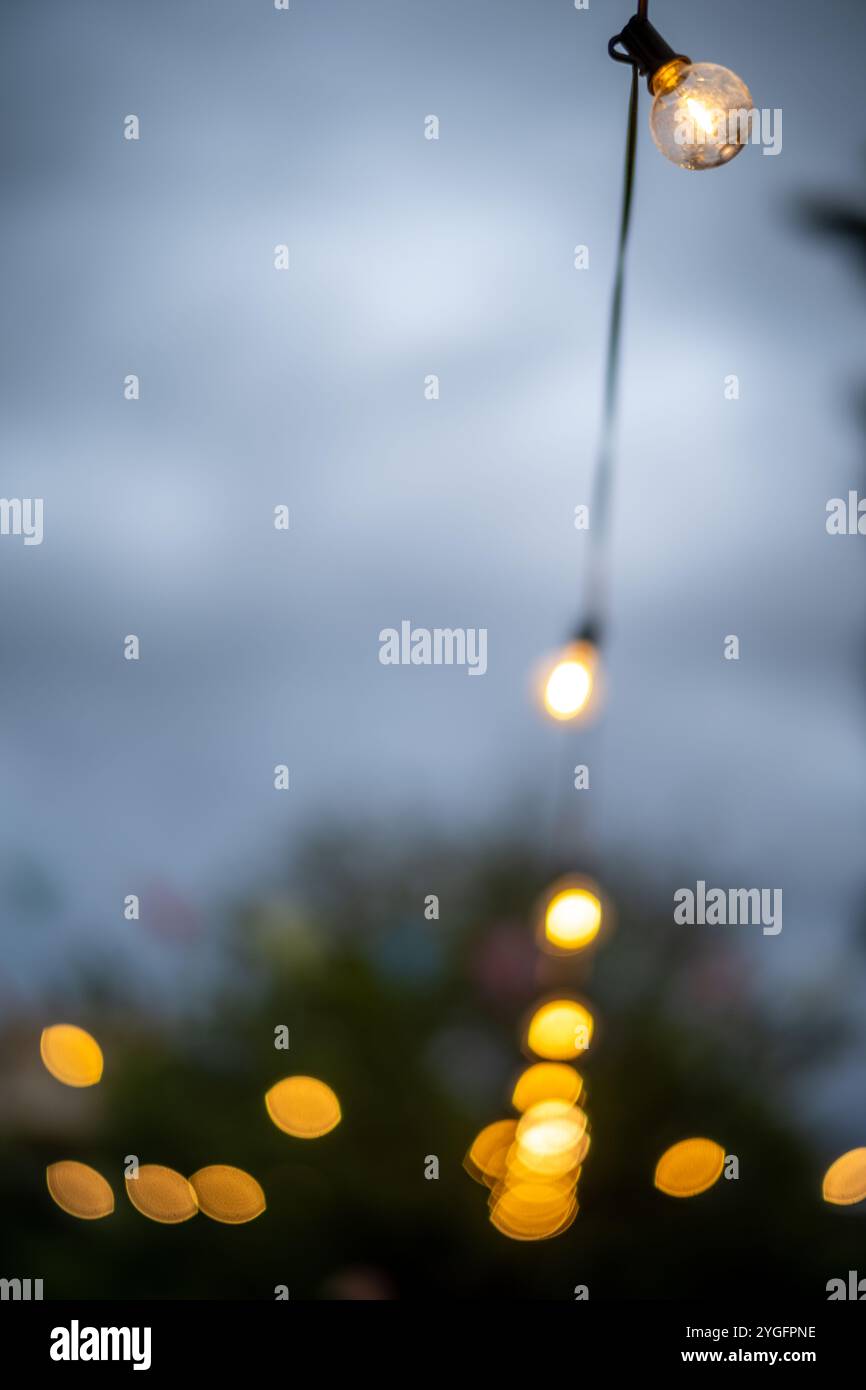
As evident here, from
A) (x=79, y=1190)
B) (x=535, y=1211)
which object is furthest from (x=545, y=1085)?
(x=79, y=1190)

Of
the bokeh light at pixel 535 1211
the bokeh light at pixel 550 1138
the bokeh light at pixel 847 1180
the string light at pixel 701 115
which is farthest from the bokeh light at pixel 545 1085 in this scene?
the string light at pixel 701 115

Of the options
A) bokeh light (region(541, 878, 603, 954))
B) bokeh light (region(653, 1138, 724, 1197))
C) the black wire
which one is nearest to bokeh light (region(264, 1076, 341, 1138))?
bokeh light (region(541, 878, 603, 954))

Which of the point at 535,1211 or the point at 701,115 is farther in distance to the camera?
the point at 535,1211

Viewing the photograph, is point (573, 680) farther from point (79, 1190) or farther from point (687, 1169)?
point (79, 1190)

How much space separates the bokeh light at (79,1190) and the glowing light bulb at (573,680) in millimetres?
1365

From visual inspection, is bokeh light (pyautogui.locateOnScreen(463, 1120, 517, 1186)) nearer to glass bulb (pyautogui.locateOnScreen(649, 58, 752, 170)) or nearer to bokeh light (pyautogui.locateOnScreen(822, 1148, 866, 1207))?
bokeh light (pyautogui.locateOnScreen(822, 1148, 866, 1207))

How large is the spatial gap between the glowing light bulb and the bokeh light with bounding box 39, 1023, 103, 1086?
4.20 feet

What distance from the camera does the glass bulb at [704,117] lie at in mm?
1002

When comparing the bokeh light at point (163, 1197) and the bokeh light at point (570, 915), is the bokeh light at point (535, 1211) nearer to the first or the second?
the bokeh light at point (570, 915)

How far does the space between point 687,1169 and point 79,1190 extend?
1.22 meters

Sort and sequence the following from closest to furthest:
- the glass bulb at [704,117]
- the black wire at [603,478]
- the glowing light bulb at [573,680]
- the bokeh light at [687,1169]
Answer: the glass bulb at [704,117] < the glowing light bulb at [573,680] < the black wire at [603,478] < the bokeh light at [687,1169]

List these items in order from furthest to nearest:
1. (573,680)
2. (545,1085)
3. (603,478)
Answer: (545,1085), (603,478), (573,680)

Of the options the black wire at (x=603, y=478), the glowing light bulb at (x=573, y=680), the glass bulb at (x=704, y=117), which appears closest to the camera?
the glass bulb at (x=704, y=117)

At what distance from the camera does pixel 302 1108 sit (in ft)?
6.93
